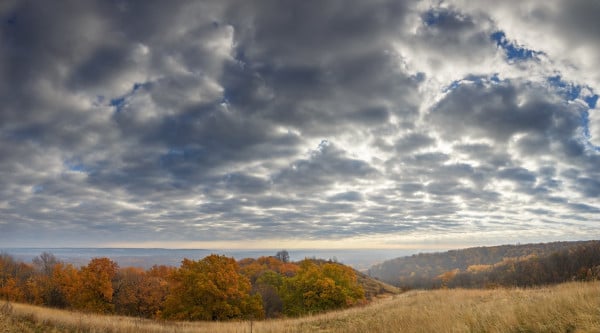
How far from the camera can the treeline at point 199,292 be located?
5047 centimetres

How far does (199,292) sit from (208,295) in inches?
55.5

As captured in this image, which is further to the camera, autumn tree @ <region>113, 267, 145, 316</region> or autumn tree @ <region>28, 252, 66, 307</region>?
autumn tree @ <region>28, 252, 66, 307</region>

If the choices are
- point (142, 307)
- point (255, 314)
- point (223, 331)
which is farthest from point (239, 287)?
point (223, 331)

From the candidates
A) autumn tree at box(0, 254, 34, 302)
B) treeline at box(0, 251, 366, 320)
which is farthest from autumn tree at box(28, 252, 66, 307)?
autumn tree at box(0, 254, 34, 302)

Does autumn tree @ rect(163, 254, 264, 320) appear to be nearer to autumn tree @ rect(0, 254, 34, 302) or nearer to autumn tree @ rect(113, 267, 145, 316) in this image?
autumn tree @ rect(113, 267, 145, 316)

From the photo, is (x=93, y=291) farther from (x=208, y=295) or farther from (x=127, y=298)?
(x=208, y=295)

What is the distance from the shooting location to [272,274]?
326 ft

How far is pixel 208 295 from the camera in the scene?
165ft

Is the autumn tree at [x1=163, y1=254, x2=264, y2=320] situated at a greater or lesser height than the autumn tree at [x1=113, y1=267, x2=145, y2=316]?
greater

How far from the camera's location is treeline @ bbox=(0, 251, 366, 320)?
50.5 m

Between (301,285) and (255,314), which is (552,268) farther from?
(255,314)

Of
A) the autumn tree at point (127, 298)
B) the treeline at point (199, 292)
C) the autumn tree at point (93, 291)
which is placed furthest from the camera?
the autumn tree at point (127, 298)

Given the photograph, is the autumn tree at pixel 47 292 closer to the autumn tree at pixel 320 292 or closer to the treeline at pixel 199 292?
the treeline at pixel 199 292

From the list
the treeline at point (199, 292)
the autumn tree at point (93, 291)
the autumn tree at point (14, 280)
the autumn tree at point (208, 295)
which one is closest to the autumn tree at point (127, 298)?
the treeline at point (199, 292)
